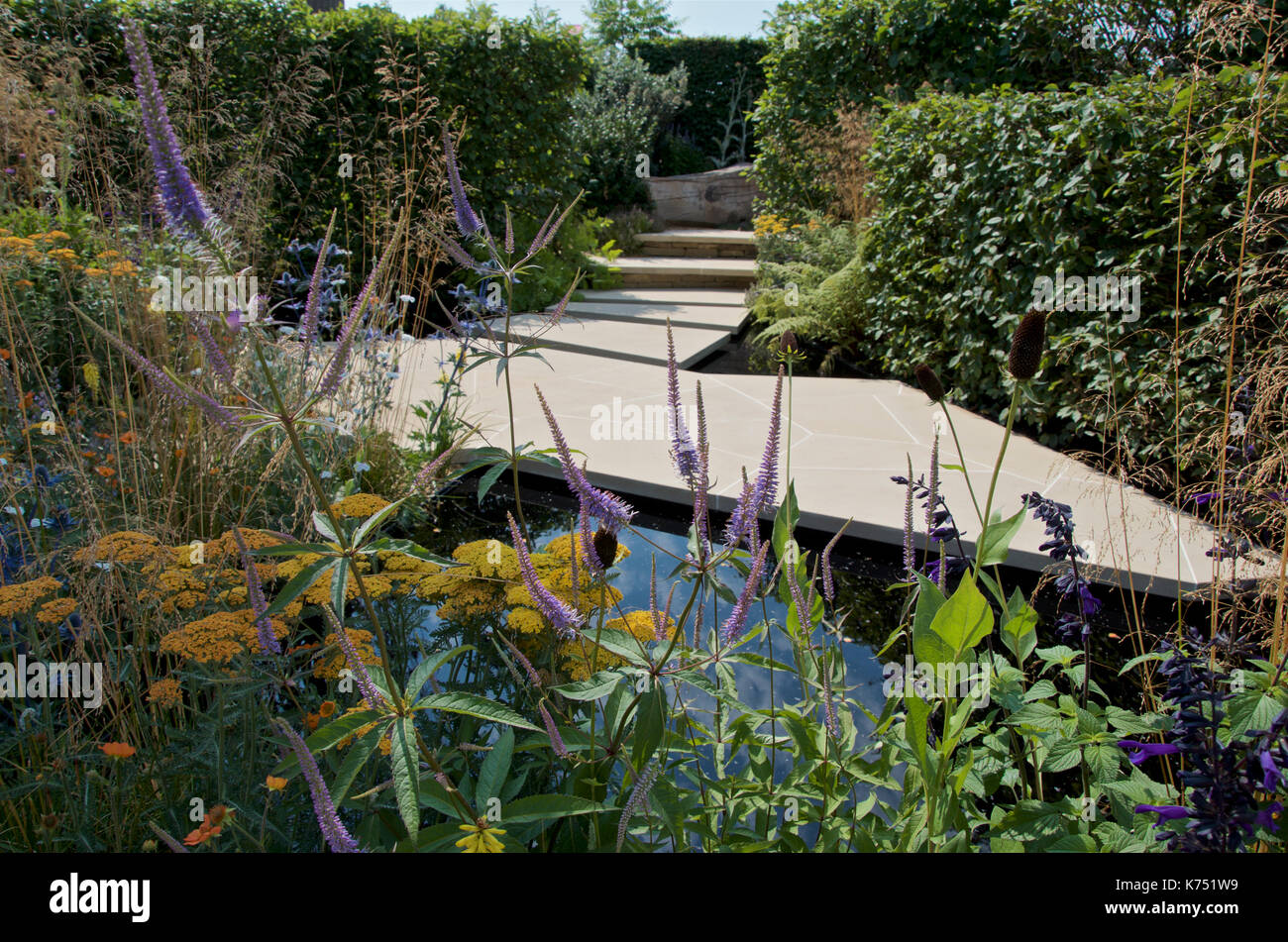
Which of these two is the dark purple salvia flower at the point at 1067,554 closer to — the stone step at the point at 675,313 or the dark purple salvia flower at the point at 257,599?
the dark purple salvia flower at the point at 257,599

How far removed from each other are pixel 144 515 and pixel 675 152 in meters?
14.1

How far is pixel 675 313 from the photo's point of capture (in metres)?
7.65

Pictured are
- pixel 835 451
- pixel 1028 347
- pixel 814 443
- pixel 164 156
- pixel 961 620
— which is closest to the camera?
pixel 164 156

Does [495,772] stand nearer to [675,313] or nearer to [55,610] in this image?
[55,610]

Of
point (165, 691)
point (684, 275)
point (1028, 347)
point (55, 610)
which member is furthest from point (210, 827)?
point (684, 275)

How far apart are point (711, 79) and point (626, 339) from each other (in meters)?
11.6

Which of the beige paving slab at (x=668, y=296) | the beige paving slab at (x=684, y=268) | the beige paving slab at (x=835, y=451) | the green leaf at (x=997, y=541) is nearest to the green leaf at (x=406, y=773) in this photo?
the green leaf at (x=997, y=541)

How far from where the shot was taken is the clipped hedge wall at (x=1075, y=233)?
11.2 feet

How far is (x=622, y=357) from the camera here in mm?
6152

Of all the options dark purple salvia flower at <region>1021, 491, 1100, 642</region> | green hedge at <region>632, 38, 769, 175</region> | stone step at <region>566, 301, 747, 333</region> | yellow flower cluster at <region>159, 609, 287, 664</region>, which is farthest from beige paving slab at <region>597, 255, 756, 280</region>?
yellow flower cluster at <region>159, 609, 287, 664</region>

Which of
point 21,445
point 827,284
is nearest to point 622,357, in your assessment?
point 827,284

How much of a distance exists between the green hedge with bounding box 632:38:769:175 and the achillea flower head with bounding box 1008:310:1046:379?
50.8 feet

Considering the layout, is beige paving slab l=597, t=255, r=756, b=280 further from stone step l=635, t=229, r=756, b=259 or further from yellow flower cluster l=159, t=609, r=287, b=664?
yellow flower cluster l=159, t=609, r=287, b=664

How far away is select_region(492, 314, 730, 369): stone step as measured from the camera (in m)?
6.17
